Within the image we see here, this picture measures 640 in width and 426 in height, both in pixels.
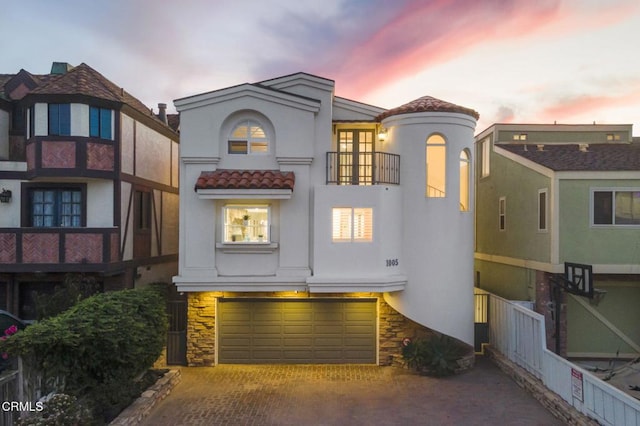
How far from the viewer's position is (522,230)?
45.8 ft

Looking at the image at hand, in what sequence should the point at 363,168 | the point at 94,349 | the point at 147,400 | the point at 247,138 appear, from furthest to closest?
the point at 363,168, the point at 247,138, the point at 147,400, the point at 94,349

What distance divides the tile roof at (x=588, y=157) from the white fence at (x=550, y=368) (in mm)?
4620

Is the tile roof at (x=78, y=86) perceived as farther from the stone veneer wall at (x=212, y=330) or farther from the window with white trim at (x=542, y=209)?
the window with white trim at (x=542, y=209)

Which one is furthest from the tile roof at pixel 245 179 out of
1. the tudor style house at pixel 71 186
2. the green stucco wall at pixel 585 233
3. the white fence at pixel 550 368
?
the green stucco wall at pixel 585 233

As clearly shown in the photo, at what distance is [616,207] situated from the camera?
12.2 m

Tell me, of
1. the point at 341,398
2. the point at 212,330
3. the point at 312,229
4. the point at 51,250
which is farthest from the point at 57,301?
the point at 341,398

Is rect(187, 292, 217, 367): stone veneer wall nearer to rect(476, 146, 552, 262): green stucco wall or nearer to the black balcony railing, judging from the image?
the black balcony railing

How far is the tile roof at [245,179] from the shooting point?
11453 millimetres

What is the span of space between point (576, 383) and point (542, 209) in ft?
19.6

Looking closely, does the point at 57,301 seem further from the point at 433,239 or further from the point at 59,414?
the point at 433,239

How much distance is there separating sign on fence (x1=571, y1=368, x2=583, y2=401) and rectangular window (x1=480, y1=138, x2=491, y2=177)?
31.8ft

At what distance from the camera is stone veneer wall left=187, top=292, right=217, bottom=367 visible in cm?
1291

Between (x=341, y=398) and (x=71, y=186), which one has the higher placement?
(x=71, y=186)

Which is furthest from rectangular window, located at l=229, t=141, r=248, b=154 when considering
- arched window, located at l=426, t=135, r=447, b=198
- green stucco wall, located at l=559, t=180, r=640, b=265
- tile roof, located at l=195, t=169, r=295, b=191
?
green stucco wall, located at l=559, t=180, r=640, b=265
